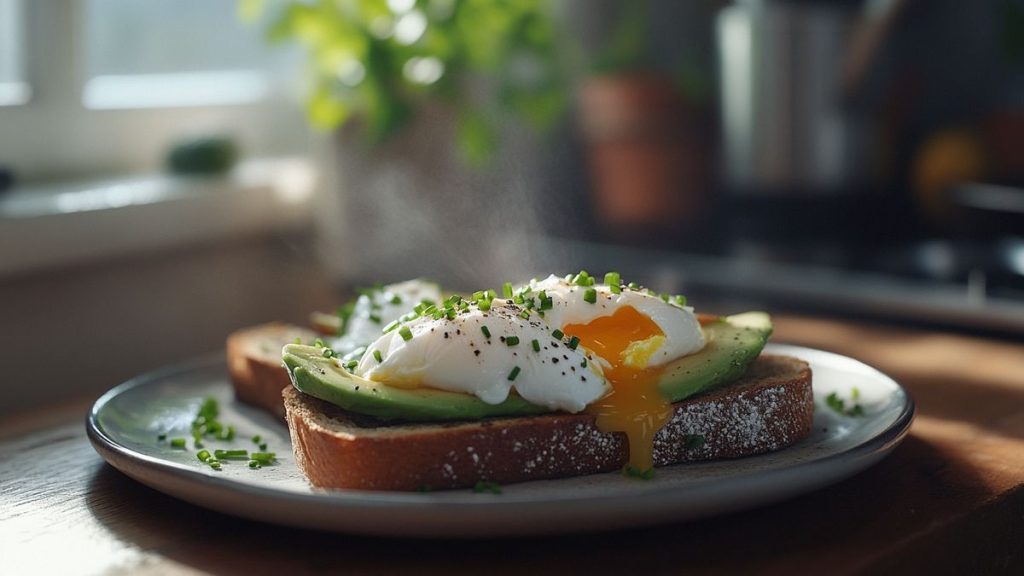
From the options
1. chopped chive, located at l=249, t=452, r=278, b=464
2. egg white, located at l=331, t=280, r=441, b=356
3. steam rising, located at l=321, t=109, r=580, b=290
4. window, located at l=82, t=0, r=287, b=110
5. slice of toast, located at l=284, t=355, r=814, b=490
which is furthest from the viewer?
steam rising, located at l=321, t=109, r=580, b=290

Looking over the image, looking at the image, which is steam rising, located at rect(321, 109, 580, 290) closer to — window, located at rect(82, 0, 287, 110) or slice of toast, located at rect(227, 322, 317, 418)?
window, located at rect(82, 0, 287, 110)

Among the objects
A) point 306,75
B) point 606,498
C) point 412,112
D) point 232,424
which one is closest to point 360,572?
point 606,498

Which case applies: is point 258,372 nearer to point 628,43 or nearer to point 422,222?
point 422,222

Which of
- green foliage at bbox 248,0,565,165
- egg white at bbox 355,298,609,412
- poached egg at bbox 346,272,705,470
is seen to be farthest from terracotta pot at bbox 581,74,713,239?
egg white at bbox 355,298,609,412

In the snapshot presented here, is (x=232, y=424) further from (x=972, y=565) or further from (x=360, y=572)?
(x=972, y=565)

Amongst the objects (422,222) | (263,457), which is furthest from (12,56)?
(263,457)

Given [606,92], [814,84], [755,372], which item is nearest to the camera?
[755,372]
